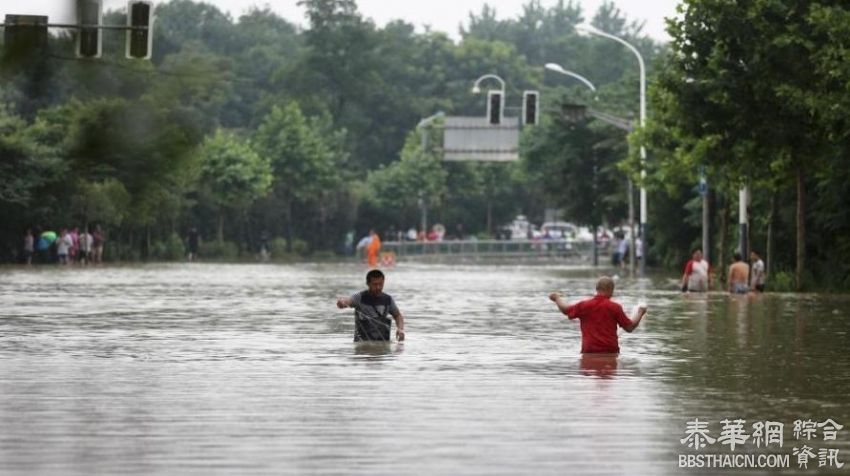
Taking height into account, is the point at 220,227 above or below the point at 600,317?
above

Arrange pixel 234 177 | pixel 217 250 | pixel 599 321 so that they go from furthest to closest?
pixel 234 177
pixel 217 250
pixel 599 321

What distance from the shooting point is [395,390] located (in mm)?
17422

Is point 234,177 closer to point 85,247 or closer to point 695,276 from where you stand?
point 85,247

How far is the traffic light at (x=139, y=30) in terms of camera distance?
423 inches

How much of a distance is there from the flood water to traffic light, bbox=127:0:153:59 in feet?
7.55

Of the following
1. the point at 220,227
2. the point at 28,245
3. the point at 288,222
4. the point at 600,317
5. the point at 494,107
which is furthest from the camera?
the point at 288,222

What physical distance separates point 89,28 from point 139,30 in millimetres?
2096

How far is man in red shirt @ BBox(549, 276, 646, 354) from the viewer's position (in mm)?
20906

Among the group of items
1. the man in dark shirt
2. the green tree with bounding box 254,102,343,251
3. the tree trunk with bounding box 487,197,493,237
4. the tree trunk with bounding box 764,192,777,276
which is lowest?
the man in dark shirt

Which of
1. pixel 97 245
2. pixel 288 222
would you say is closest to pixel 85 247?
pixel 97 245

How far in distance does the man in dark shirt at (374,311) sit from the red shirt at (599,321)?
8.22 ft

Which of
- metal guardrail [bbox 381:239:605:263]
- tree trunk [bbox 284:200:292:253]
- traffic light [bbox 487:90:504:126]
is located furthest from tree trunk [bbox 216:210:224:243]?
traffic light [bbox 487:90:504:126]

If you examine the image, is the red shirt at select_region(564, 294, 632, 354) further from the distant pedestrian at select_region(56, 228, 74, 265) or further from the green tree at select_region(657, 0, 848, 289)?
the distant pedestrian at select_region(56, 228, 74, 265)

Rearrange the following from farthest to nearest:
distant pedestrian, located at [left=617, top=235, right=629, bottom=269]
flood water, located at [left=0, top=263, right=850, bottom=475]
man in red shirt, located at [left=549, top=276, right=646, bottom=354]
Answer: distant pedestrian, located at [left=617, top=235, right=629, bottom=269] < man in red shirt, located at [left=549, top=276, right=646, bottom=354] < flood water, located at [left=0, top=263, right=850, bottom=475]
